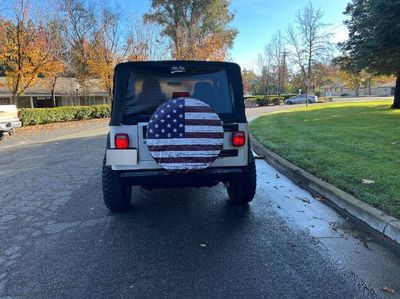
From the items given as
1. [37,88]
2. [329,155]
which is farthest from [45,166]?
[37,88]

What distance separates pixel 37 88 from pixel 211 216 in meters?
37.1

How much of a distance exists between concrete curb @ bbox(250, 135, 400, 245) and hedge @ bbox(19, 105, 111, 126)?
55.7 ft

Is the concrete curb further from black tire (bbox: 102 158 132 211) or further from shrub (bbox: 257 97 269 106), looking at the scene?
shrub (bbox: 257 97 269 106)

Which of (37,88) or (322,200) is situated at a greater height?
(37,88)

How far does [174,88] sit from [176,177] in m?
1.05

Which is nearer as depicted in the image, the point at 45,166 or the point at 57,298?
the point at 57,298

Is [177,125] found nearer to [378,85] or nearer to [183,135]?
[183,135]

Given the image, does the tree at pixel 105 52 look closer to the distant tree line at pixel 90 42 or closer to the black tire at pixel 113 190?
the distant tree line at pixel 90 42

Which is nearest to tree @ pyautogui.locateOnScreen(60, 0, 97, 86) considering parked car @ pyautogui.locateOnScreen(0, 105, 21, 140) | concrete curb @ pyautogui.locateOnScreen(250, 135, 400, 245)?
parked car @ pyautogui.locateOnScreen(0, 105, 21, 140)

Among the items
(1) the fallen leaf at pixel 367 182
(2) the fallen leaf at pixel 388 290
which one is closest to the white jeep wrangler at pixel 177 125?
(2) the fallen leaf at pixel 388 290

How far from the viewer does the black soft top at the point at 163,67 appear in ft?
12.5

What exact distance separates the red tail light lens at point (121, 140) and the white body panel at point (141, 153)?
0.03m

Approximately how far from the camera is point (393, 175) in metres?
5.41

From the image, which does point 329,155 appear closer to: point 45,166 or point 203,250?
point 203,250
